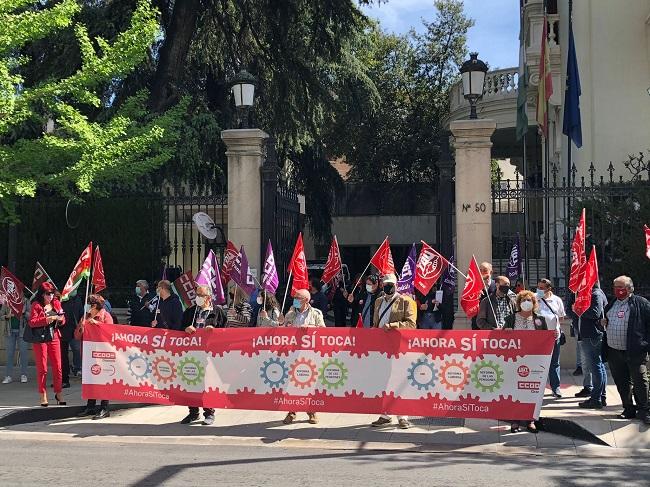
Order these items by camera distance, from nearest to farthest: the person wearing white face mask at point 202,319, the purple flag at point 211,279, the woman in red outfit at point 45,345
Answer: the person wearing white face mask at point 202,319 → the purple flag at point 211,279 → the woman in red outfit at point 45,345

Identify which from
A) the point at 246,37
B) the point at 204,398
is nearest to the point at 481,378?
the point at 204,398

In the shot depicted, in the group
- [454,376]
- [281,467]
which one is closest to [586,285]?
[454,376]

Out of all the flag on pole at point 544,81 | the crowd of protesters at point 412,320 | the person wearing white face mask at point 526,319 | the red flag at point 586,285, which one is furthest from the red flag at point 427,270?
the flag on pole at point 544,81

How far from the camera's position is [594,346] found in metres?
10.0

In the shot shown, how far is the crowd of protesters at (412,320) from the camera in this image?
29.3 feet

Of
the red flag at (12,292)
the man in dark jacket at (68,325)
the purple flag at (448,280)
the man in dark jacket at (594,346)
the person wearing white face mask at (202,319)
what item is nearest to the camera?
the person wearing white face mask at (202,319)

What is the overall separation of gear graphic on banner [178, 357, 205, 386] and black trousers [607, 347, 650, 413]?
5.02 m

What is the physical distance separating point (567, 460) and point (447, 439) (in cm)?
141

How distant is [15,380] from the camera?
504 inches

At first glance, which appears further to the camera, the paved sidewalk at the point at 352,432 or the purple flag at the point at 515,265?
Answer: the purple flag at the point at 515,265

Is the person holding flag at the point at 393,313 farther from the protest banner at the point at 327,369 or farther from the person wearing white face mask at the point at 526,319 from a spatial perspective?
the person wearing white face mask at the point at 526,319

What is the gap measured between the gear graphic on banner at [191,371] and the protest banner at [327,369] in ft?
0.04

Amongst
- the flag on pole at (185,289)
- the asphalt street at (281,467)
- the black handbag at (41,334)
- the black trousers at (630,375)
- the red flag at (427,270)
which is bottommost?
the asphalt street at (281,467)

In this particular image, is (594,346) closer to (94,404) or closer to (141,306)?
(94,404)
